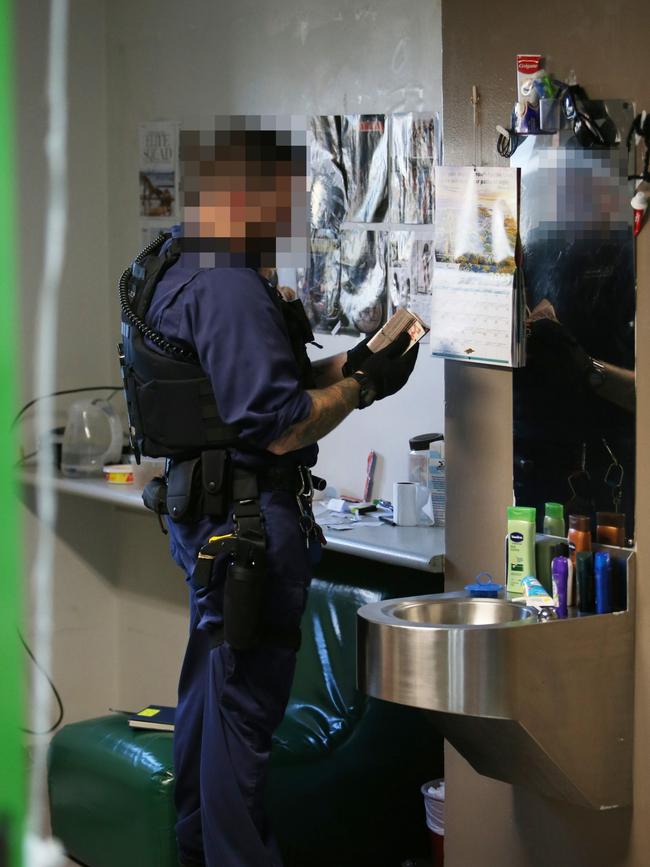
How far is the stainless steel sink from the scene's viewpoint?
1.81 m

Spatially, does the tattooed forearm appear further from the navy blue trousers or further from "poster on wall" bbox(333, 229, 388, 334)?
"poster on wall" bbox(333, 229, 388, 334)

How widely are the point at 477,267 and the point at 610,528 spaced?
526 mm

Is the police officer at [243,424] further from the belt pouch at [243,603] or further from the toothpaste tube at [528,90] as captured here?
the toothpaste tube at [528,90]

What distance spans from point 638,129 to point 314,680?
5.41 feet

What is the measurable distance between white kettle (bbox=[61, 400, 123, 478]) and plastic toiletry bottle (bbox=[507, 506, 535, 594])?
189 cm

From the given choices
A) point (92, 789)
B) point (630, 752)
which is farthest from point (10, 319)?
point (92, 789)

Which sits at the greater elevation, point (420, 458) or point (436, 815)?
point (420, 458)

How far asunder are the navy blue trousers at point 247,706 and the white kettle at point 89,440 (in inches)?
57.0

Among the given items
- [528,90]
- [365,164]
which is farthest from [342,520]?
[528,90]

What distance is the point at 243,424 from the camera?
2.06 metres

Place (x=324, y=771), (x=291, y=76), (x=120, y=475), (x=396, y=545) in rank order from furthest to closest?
1. (x=120, y=475)
2. (x=291, y=76)
3. (x=324, y=771)
4. (x=396, y=545)

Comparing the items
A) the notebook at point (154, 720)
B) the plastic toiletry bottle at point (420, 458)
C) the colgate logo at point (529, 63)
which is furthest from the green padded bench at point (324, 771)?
the colgate logo at point (529, 63)

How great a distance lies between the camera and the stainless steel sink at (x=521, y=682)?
1810mm

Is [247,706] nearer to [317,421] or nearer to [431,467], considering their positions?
[317,421]
